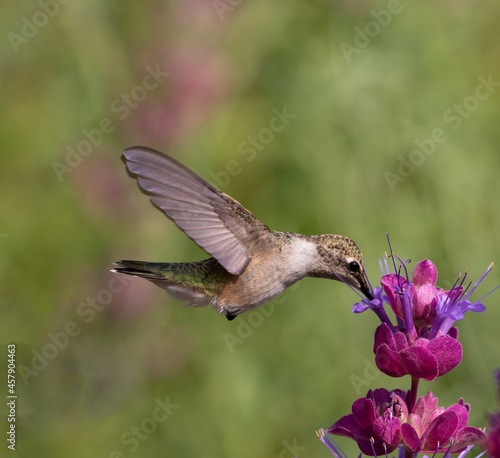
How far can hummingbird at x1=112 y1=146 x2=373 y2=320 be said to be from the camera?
251 cm

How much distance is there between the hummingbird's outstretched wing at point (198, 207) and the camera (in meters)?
2.38

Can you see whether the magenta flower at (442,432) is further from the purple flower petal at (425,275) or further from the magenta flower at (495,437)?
the magenta flower at (495,437)

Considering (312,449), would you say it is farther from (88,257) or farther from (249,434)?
(88,257)

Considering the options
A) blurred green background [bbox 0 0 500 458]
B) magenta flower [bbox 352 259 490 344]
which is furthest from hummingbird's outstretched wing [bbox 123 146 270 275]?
blurred green background [bbox 0 0 500 458]

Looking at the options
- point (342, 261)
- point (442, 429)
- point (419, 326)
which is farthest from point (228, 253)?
point (442, 429)

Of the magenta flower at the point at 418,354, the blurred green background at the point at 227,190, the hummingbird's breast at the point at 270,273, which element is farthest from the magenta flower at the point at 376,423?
the blurred green background at the point at 227,190

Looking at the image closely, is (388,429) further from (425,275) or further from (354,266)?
(354,266)

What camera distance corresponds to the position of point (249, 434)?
468 cm

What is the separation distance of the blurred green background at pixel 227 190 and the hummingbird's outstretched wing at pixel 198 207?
1.81m

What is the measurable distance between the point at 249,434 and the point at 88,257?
1649 mm

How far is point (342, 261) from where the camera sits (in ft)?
9.09

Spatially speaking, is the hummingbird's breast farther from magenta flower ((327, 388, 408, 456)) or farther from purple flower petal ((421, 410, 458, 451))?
purple flower petal ((421, 410, 458, 451))

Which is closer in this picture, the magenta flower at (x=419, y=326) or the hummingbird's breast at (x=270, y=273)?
the magenta flower at (x=419, y=326)

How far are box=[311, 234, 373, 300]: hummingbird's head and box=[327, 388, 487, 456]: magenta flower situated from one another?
21.5 inches
